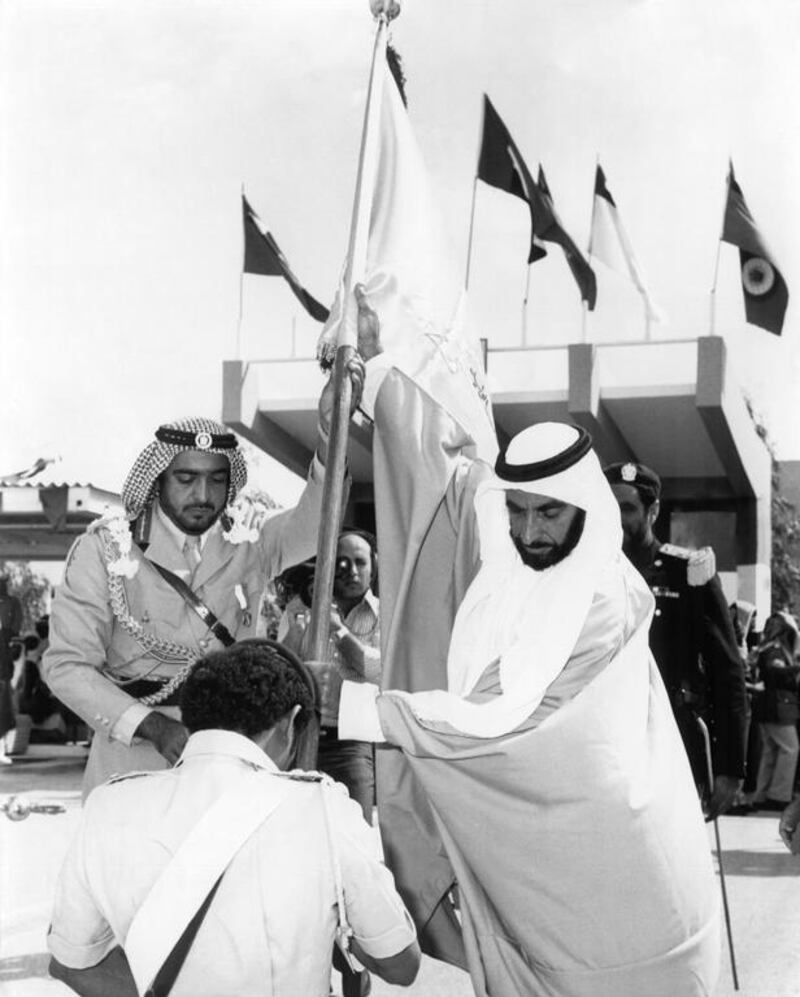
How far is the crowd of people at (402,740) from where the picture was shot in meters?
2.46

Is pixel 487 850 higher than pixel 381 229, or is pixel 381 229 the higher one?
pixel 381 229

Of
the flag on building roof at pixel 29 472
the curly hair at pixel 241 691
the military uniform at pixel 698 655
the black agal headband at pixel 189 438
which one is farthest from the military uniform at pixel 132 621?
the flag on building roof at pixel 29 472

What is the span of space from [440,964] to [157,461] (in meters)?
3.08

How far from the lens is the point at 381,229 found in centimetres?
439

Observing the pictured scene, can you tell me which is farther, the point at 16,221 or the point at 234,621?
the point at 16,221

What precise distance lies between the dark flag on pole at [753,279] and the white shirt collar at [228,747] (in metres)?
14.1

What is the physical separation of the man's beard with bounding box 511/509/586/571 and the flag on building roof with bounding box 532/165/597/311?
14401 millimetres

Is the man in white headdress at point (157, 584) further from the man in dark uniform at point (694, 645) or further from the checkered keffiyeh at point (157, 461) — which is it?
the man in dark uniform at point (694, 645)

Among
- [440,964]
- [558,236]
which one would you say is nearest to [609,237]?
[558,236]

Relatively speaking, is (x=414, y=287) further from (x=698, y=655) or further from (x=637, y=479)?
(x=698, y=655)

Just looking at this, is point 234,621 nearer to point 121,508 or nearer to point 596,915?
point 121,508

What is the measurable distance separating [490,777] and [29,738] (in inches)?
550

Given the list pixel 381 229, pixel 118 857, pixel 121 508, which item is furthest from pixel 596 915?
pixel 381 229

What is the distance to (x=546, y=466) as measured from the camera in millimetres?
3383
